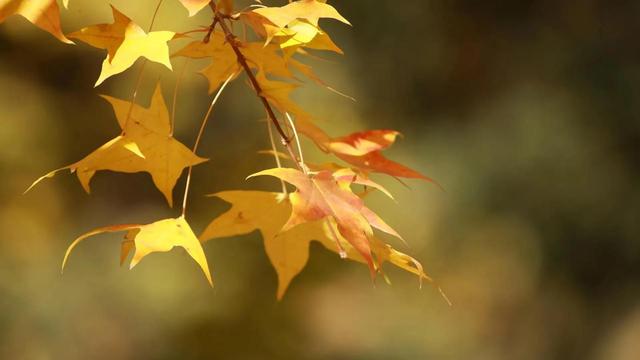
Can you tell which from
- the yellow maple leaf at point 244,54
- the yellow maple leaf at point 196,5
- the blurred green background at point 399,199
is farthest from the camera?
the blurred green background at point 399,199

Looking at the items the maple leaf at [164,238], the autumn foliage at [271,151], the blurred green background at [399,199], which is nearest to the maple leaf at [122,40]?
the autumn foliage at [271,151]

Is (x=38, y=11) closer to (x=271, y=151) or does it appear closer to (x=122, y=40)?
(x=122, y=40)

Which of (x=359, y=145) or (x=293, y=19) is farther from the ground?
(x=293, y=19)

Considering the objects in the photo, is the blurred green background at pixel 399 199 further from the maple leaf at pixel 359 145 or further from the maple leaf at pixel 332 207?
the maple leaf at pixel 332 207

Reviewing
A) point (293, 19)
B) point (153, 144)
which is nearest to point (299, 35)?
point (293, 19)

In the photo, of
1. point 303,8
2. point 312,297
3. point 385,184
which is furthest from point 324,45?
point 312,297

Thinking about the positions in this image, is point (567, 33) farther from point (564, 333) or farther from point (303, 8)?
point (303, 8)

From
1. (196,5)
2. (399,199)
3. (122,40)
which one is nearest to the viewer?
(196,5)
